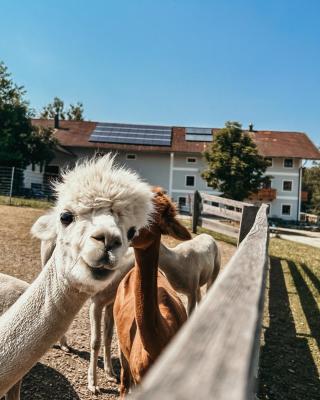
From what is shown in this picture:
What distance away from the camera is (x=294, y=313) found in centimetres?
609

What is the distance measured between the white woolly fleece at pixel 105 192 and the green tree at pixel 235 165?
2847 cm

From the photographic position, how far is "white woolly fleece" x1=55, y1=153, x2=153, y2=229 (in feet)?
6.71

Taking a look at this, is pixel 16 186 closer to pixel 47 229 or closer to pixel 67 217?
pixel 47 229

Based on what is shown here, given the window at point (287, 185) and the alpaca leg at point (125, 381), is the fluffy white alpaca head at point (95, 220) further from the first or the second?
the window at point (287, 185)

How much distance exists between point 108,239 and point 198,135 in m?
41.2

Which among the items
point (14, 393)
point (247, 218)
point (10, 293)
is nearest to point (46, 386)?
point (14, 393)

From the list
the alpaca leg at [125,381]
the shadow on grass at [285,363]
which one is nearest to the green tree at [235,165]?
the shadow on grass at [285,363]

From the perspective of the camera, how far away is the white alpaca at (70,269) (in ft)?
6.37

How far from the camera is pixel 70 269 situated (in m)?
2.04

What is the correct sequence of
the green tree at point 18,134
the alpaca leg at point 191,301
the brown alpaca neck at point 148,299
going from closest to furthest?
the brown alpaca neck at point 148,299
the alpaca leg at point 191,301
the green tree at point 18,134

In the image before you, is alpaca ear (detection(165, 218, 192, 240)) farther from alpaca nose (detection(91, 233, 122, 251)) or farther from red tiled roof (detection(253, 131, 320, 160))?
red tiled roof (detection(253, 131, 320, 160))

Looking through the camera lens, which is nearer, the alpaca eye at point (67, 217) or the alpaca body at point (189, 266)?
the alpaca eye at point (67, 217)

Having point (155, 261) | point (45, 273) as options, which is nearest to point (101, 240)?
point (45, 273)

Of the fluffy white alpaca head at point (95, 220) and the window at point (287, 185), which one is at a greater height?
the window at point (287, 185)
